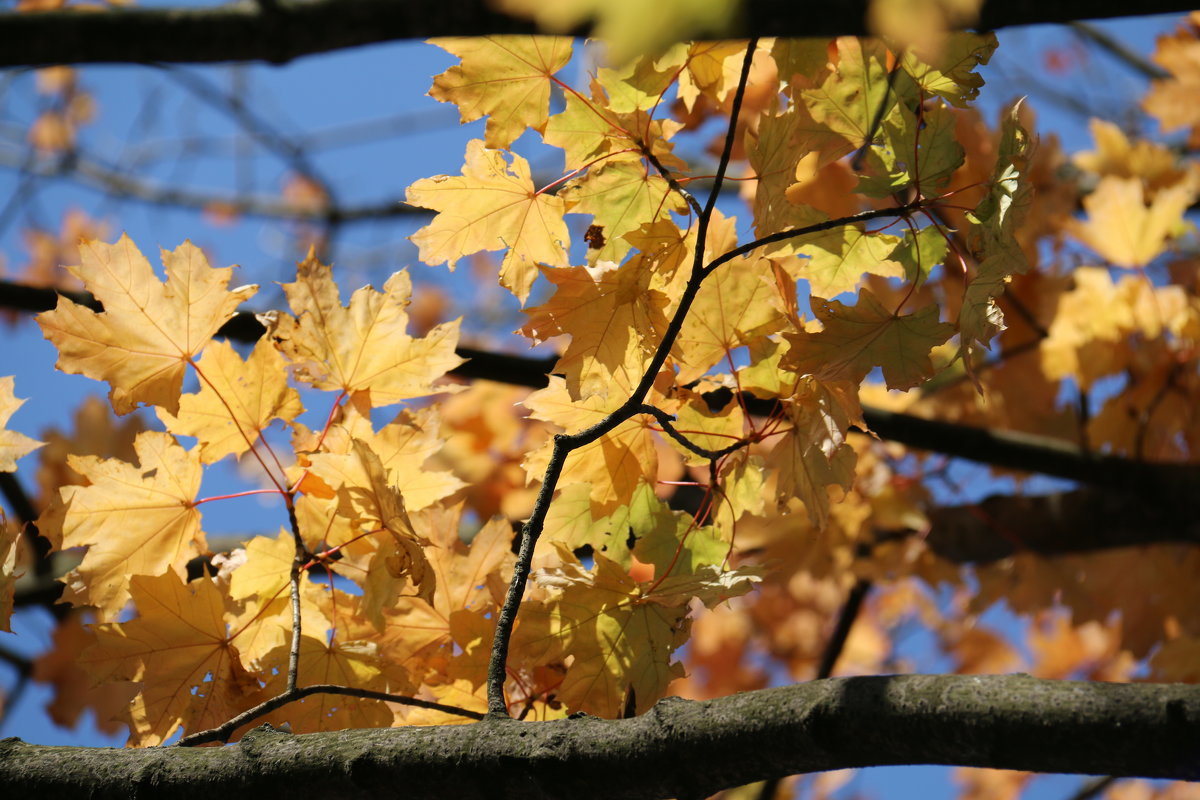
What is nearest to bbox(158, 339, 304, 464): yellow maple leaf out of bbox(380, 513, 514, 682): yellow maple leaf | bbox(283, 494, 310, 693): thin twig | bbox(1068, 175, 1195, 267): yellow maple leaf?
bbox(283, 494, 310, 693): thin twig

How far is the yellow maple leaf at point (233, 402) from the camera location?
1.17 m

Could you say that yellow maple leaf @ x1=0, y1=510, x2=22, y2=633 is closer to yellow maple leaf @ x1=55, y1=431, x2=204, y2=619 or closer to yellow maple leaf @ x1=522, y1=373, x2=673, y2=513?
yellow maple leaf @ x1=55, y1=431, x2=204, y2=619

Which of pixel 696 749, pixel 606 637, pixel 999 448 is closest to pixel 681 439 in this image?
pixel 606 637

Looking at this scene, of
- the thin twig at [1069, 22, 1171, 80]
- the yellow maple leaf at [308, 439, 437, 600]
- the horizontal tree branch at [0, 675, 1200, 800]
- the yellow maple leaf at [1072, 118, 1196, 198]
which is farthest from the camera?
the thin twig at [1069, 22, 1171, 80]

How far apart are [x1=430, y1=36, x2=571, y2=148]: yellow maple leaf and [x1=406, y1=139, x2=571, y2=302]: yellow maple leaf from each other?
41mm

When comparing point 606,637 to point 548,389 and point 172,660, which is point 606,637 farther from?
point 172,660

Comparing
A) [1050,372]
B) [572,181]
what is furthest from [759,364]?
[1050,372]

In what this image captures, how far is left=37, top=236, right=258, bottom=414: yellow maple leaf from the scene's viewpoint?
3.62ft

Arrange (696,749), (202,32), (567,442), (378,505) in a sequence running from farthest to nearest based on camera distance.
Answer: (202,32) < (378,505) < (567,442) < (696,749)

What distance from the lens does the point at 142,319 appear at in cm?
113

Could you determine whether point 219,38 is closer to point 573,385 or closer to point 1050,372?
point 573,385

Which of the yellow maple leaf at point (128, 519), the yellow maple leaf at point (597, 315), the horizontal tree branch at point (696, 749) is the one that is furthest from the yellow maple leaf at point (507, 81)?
the horizontal tree branch at point (696, 749)

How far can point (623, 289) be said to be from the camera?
101 cm

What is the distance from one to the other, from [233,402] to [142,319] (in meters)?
0.14
